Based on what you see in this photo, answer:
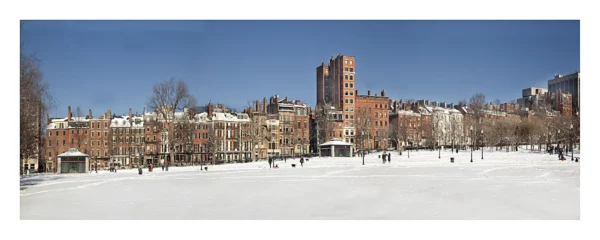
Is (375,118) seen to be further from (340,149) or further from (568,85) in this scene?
(568,85)

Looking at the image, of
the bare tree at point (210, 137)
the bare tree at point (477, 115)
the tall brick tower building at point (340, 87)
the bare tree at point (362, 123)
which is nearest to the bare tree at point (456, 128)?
the bare tree at point (477, 115)

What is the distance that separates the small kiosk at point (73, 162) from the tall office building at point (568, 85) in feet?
69.2

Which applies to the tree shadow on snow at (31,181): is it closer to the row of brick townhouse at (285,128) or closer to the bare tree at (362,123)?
the row of brick townhouse at (285,128)

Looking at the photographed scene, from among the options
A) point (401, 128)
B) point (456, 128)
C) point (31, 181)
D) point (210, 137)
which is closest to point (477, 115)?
point (456, 128)

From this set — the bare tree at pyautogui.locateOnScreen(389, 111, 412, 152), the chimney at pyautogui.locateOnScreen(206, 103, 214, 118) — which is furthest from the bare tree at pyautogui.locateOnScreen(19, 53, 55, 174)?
the bare tree at pyautogui.locateOnScreen(389, 111, 412, 152)

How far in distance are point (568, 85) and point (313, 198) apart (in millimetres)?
10961

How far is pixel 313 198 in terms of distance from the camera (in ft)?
47.3

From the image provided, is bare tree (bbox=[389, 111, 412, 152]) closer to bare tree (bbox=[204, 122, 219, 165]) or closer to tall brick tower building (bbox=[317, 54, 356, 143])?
tall brick tower building (bbox=[317, 54, 356, 143])

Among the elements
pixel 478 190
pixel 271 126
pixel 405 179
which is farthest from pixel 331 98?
pixel 478 190

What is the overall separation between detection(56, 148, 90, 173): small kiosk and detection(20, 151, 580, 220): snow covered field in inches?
146

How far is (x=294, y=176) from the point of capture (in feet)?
68.7

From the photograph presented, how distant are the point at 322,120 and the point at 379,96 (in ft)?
27.8

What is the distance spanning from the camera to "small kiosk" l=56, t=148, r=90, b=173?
23.2m
